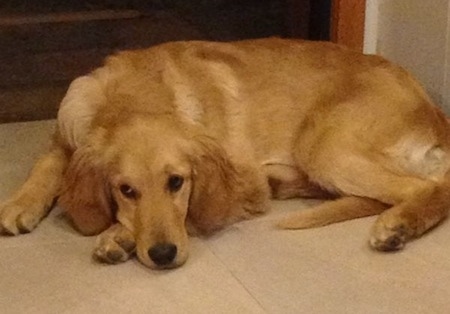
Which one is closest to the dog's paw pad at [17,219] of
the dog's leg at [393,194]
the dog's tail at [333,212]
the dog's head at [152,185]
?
the dog's head at [152,185]

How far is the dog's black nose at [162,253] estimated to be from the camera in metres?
2.15

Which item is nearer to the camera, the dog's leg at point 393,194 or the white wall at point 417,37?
the dog's leg at point 393,194

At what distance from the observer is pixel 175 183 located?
2275 millimetres

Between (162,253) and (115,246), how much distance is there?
0.15 metres

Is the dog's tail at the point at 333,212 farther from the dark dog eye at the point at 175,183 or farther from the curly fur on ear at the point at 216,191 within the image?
the dark dog eye at the point at 175,183

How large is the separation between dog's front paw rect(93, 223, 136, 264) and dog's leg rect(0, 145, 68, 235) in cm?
25

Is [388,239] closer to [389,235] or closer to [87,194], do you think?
[389,235]

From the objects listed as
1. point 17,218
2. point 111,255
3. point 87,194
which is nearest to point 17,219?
point 17,218

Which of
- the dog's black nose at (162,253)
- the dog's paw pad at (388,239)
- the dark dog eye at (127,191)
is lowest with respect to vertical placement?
the dog's paw pad at (388,239)

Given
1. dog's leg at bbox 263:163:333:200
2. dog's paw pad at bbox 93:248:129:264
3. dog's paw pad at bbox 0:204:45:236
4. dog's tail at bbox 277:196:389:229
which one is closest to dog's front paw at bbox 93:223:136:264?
dog's paw pad at bbox 93:248:129:264

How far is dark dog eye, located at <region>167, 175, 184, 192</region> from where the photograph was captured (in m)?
2.26

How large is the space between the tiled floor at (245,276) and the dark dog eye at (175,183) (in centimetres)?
17

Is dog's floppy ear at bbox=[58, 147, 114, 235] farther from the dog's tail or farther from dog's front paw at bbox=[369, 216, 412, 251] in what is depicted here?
dog's front paw at bbox=[369, 216, 412, 251]

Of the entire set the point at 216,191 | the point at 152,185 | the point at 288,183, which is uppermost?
the point at 152,185
